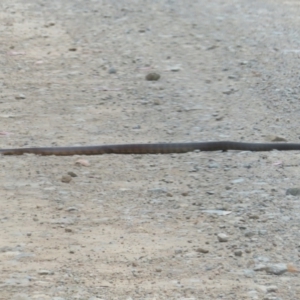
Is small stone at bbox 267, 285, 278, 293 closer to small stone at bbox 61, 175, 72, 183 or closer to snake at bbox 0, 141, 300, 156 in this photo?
small stone at bbox 61, 175, 72, 183

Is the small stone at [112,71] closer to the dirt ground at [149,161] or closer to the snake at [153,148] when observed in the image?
the dirt ground at [149,161]

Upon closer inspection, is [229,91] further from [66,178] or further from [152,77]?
[66,178]

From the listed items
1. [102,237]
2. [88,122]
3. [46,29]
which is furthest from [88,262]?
[46,29]

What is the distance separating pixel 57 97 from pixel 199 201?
2568mm

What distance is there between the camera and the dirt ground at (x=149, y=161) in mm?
3734

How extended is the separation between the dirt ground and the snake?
8 centimetres

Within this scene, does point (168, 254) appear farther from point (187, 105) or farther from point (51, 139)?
point (187, 105)

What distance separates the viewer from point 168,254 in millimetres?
3922

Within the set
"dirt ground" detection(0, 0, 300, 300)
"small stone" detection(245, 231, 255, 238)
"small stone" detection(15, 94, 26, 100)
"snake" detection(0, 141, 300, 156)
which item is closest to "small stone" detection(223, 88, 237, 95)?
"dirt ground" detection(0, 0, 300, 300)

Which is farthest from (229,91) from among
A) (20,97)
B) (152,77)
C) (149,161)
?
(149,161)

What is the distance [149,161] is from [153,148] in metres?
0.19

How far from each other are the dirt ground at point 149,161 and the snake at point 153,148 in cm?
8

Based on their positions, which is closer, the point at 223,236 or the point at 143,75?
the point at 223,236

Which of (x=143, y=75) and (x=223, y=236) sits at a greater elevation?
(x=223, y=236)
